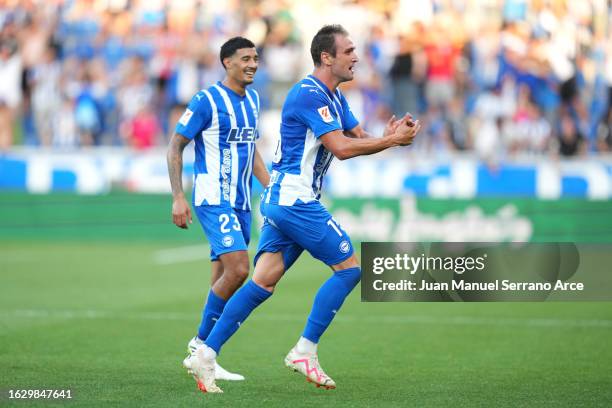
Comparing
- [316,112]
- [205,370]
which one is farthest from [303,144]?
[205,370]

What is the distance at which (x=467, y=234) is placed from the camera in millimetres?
18641

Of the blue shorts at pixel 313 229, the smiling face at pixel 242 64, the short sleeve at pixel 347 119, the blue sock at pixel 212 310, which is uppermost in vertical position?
the smiling face at pixel 242 64

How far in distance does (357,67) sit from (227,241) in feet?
43.8

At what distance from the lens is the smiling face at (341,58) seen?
7.54 m

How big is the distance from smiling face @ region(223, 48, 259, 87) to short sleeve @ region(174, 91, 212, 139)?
0.32 metres

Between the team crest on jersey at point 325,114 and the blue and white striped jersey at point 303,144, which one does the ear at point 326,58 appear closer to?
the blue and white striped jersey at point 303,144

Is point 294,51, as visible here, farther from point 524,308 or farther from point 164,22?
point 524,308

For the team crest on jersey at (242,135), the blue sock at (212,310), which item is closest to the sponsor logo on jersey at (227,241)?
the blue sock at (212,310)

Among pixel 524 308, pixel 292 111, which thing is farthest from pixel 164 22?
pixel 292 111

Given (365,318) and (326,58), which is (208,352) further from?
(365,318)

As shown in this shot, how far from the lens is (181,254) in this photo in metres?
18.7

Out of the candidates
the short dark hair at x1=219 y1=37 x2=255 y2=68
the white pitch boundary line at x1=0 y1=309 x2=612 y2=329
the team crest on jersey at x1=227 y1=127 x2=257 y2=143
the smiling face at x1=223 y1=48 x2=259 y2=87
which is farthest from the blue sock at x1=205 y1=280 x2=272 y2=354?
the white pitch boundary line at x1=0 y1=309 x2=612 y2=329

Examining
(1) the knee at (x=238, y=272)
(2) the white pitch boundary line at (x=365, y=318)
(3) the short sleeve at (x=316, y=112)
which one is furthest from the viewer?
(2) the white pitch boundary line at (x=365, y=318)

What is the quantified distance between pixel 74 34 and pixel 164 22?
7.00 feet
